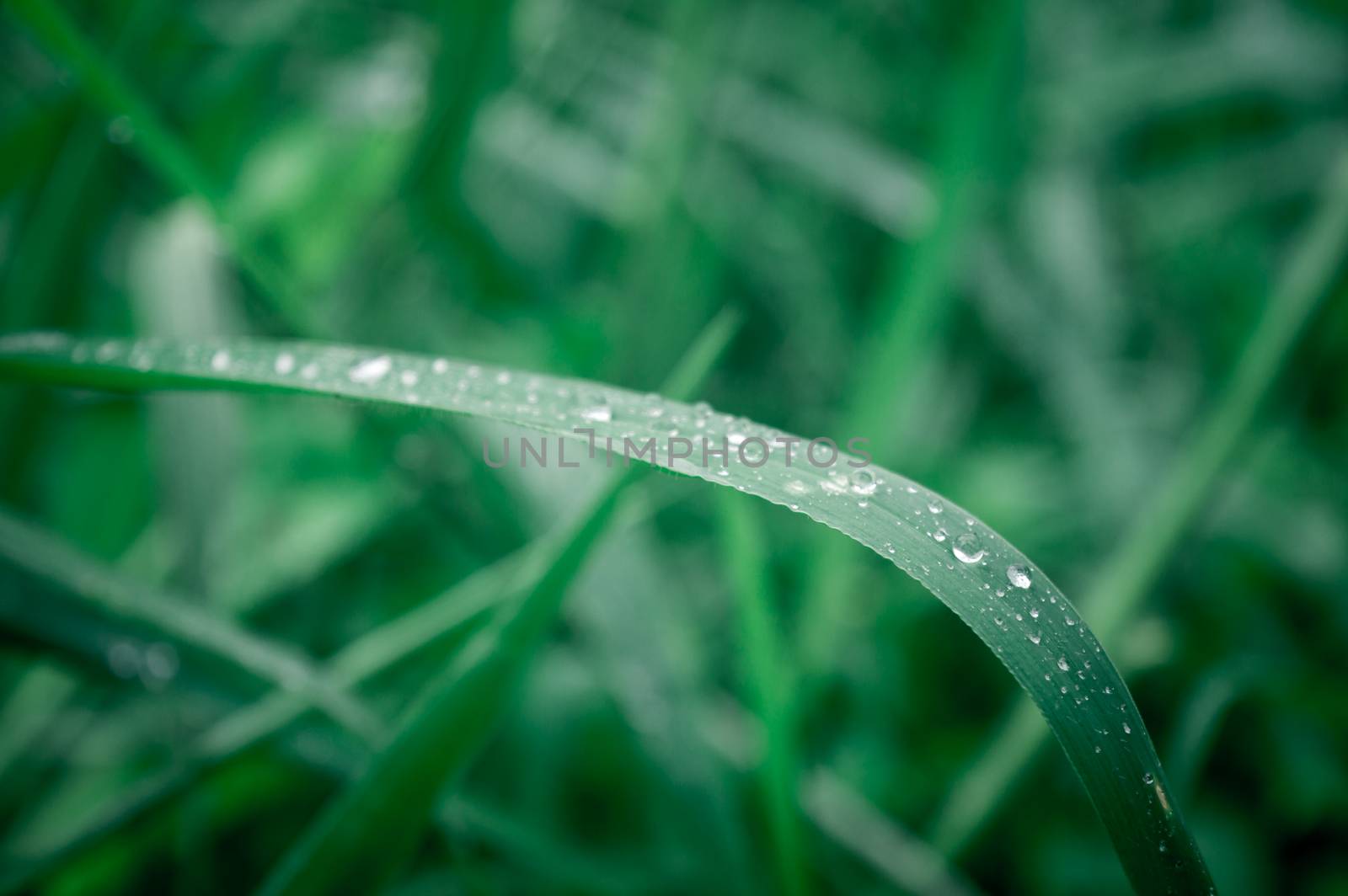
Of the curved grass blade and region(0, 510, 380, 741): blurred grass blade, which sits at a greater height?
the curved grass blade

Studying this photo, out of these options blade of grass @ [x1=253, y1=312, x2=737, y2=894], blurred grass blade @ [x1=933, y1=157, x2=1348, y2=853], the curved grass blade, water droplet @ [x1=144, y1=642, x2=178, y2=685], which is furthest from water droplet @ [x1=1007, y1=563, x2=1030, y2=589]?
water droplet @ [x1=144, y1=642, x2=178, y2=685]

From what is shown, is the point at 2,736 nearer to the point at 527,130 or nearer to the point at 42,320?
the point at 42,320

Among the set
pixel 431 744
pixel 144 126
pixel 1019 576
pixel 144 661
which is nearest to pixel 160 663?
pixel 144 661

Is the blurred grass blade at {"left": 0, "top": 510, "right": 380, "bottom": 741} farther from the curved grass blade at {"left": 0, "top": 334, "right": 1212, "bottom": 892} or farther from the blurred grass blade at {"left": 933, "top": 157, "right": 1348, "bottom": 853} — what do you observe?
the blurred grass blade at {"left": 933, "top": 157, "right": 1348, "bottom": 853}

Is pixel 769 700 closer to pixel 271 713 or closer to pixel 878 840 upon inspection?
pixel 878 840

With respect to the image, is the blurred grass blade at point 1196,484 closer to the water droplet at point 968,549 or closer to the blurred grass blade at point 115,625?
the water droplet at point 968,549

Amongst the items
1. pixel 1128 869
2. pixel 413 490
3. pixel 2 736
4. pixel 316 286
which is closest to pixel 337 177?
pixel 316 286
